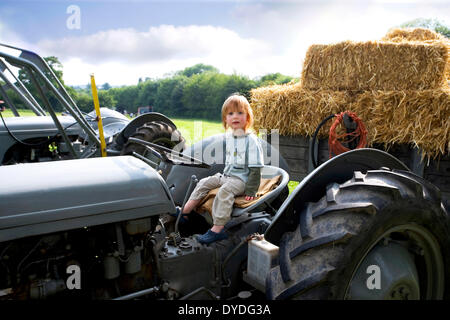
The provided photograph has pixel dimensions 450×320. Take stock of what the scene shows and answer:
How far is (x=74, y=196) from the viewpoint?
161cm

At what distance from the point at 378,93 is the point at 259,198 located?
104 inches

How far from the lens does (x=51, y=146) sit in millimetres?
5508

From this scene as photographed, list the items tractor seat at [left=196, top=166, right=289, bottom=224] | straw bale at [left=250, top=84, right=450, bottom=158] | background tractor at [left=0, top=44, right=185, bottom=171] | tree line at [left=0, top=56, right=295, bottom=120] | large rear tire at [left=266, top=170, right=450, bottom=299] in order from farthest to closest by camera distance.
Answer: tree line at [left=0, top=56, right=295, bottom=120] → background tractor at [left=0, top=44, right=185, bottom=171] → straw bale at [left=250, top=84, right=450, bottom=158] → tractor seat at [left=196, top=166, right=289, bottom=224] → large rear tire at [left=266, top=170, right=450, bottom=299]

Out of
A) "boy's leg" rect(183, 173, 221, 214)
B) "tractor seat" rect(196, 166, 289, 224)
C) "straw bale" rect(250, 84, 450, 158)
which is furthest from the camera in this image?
"straw bale" rect(250, 84, 450, 158)

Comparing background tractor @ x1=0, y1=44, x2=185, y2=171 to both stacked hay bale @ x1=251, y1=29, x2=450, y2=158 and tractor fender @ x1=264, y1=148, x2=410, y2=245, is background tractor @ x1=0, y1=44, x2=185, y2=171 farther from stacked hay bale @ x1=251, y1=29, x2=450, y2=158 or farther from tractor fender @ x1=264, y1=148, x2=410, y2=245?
tractor fender @ x1=264, y1=148, x2=410, y2=245

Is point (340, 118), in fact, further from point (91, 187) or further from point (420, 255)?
point (91, 187)

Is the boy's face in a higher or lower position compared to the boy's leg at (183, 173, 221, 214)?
higher

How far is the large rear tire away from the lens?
5.40ft

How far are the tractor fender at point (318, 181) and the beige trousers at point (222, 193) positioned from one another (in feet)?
1.25

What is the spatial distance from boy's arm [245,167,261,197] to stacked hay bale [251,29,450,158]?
2064mm
